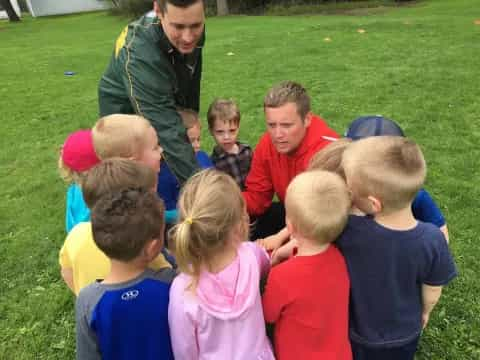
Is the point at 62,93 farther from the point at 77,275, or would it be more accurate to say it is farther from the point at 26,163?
the point at 77,275

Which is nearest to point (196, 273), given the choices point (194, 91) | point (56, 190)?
point (194, 91)

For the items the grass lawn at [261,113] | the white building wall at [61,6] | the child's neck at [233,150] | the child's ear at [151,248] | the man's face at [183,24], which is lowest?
the white building wall at [61,6]

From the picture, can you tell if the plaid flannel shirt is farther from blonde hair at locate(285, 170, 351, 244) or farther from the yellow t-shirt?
blonde hair at locate(285, 170, 351, 244)

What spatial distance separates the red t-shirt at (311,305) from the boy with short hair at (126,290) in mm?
490

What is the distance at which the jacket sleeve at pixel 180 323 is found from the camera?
5.66ft

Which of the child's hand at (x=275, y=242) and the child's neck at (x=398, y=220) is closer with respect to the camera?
the child's neck at (x=398, y=220)

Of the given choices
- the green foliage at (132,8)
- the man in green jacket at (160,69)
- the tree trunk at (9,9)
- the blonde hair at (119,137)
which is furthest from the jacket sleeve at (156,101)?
the tree trunk at (9,9)

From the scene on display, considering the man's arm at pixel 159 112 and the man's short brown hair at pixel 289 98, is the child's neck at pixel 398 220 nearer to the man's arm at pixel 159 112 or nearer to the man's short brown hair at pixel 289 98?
the man's short brown hair at pixel 289 98

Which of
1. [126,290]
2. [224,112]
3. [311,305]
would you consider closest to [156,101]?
[224,112]

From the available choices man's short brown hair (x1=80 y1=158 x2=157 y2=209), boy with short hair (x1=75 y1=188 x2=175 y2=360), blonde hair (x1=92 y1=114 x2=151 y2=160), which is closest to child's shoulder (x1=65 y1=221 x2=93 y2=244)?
man's short brown hair (x1=80 y1=158 x2=157 y2=209)

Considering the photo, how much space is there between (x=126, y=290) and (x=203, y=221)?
16.4 inches

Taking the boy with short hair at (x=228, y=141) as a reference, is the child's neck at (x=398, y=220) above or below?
above

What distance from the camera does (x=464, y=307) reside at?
9.73ft

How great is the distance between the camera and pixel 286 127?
2.81 meters
